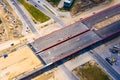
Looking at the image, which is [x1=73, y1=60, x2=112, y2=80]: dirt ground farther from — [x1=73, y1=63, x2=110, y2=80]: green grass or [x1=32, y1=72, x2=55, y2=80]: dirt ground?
[x1=32, y1=72, x2=55, y2=80]: dirt ground

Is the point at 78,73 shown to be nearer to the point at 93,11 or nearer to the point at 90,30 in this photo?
the point at 90,30

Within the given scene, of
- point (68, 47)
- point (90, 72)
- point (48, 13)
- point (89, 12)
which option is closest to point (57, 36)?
point (68, 47)

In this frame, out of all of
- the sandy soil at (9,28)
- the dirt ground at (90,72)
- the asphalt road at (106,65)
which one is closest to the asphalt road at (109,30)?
the asphalt road at (106,65)

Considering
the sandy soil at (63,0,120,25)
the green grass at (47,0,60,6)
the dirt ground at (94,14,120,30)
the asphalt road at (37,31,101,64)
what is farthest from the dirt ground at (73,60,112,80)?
the green grass at (47,0,60,6)

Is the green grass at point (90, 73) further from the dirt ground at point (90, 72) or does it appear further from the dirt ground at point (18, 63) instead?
the dirt ground at point (18, 63)

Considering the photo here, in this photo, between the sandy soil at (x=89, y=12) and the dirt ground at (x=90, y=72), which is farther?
the sandy soil at (x=89, y=12)

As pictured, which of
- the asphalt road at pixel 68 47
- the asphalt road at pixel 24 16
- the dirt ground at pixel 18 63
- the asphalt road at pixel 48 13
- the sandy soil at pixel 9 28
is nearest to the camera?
the dirt ground at pixel 18 63

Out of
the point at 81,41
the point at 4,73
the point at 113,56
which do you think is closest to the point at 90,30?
the point at 81,41
